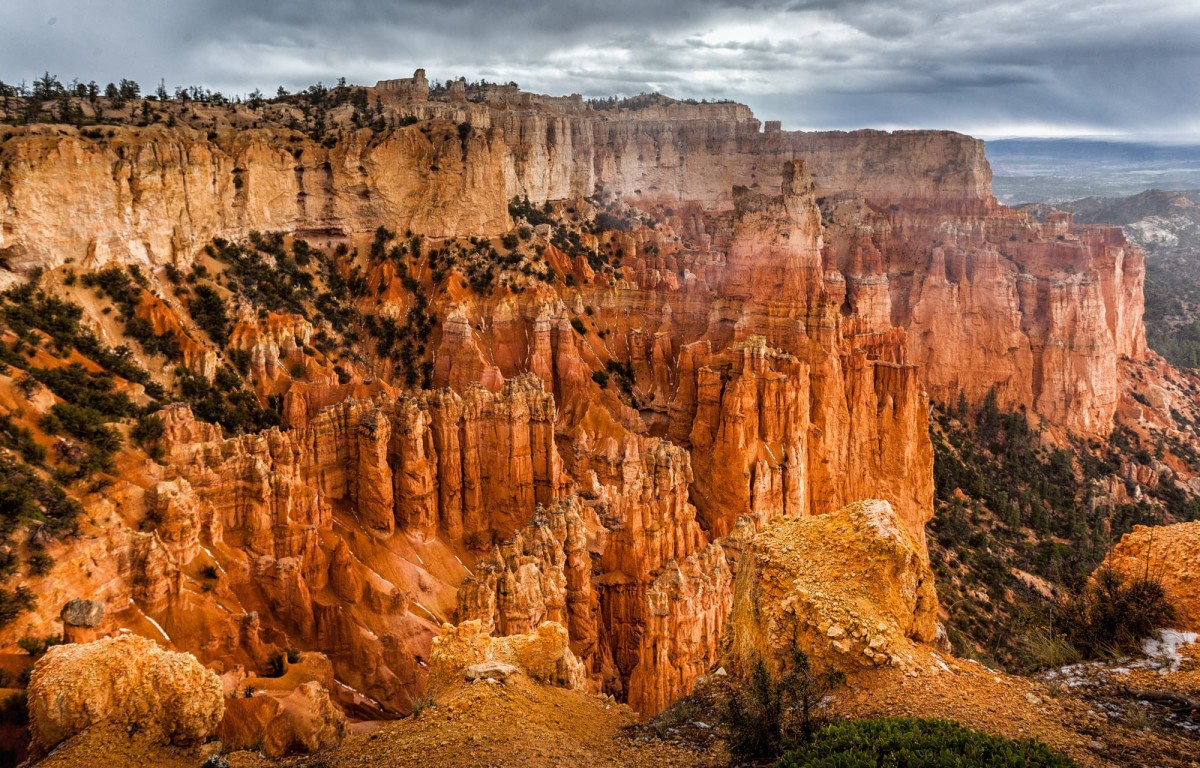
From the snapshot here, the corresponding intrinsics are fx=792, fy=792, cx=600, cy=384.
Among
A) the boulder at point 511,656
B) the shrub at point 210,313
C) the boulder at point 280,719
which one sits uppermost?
the shrub at point 210,313

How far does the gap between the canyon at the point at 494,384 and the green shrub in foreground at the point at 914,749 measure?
353 cm

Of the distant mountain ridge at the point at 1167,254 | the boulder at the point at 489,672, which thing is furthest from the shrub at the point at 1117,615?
the distant mountain ridge at the point at 1167,254

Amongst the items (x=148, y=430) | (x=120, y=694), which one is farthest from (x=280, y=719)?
(x=148, y=430)

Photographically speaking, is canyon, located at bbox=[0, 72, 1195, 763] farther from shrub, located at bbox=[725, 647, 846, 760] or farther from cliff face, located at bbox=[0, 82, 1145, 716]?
shrub, located at bbox=[725, 647, 846, 760]

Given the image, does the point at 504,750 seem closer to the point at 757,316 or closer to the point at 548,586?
the point at 548,586

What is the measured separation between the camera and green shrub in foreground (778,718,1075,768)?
7.41 metres

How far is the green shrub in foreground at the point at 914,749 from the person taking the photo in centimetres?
741

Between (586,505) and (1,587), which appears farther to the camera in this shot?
(586,505)

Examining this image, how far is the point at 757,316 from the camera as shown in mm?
38875

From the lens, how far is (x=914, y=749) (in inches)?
304

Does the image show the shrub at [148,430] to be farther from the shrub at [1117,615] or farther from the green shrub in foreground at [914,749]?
the shrub at [1117,615]

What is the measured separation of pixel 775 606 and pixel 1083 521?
43.6 metres

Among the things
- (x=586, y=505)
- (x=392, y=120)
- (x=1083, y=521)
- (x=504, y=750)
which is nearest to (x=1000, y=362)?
(x=1083, y=521)

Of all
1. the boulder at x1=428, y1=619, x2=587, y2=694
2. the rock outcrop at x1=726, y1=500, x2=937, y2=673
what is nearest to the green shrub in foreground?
the rock outcrop at x1=726, y1=500, x2=937, y2=673
